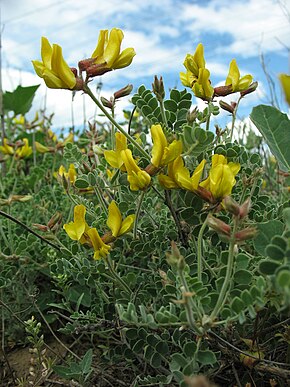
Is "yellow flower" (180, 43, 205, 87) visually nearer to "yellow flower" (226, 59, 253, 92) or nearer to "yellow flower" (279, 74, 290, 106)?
"yellow flower" (226, 59, 253, 92)

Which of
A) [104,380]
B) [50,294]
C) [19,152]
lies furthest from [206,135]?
[19,152]

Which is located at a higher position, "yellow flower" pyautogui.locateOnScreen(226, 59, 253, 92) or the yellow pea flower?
"yellow flower" pyautogui.locateOnScreen(226, 59, 253, 92)

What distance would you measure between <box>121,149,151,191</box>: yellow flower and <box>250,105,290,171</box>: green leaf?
0.81 feet

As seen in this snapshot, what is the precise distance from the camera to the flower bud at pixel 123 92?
121 cm

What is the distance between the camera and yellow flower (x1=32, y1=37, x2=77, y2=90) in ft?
3.10

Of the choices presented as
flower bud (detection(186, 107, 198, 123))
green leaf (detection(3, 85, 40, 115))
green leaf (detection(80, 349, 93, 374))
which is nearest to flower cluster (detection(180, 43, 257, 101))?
flower bud (detection(186, 107, 198, 123))

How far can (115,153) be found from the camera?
1.06 meters

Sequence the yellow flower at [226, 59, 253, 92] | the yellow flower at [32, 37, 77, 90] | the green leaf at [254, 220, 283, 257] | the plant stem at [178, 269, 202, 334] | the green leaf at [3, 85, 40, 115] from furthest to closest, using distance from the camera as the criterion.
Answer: the green leaf at [3, 85, 40, 115] < the yellow flower at [226, 59, 253, 92] < the yellow flower at [32, 37, 77, 90] < the green leaf at [254, 220, 283, 257] < the plant stem at [178, 269, 202, 334]

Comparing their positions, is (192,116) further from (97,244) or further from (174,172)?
(97,244)

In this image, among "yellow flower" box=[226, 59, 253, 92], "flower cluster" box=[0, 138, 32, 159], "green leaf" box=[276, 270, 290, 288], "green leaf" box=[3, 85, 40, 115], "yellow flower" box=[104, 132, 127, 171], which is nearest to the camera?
"green leaf" box=[276, 270, 290, 288]

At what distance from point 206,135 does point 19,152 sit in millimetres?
1797

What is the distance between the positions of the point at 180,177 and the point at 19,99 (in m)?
2.75

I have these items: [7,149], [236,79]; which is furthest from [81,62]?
[7,149]

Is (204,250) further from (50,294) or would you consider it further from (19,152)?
(19,152)
